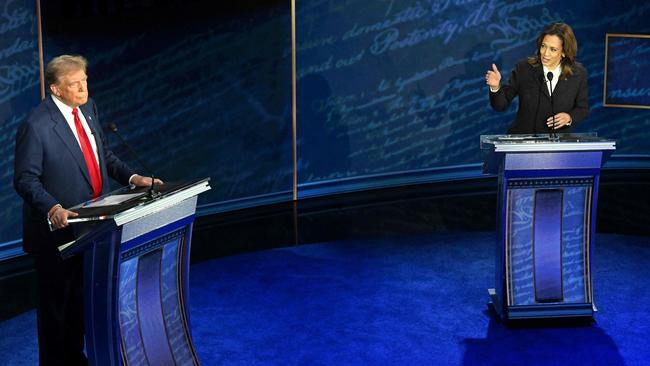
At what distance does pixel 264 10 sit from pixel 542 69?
3.02 m

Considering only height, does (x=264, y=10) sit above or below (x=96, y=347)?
above

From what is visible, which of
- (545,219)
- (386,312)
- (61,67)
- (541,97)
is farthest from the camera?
(386,312)

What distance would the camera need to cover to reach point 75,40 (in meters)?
6.11

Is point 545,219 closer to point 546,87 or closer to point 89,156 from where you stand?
point 546,87

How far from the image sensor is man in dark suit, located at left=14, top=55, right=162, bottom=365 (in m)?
3.54

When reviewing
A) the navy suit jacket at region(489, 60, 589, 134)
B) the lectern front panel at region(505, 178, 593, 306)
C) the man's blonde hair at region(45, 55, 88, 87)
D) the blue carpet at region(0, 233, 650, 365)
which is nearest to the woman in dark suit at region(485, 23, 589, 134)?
the navy suit jacket at region(489, 60, 589, 134)

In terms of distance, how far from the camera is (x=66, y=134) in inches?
143

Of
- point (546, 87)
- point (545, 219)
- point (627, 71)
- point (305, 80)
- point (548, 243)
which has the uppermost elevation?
point (546, 87)

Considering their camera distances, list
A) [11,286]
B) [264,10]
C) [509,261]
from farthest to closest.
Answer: [264,10]
[11,286]
[509,261]

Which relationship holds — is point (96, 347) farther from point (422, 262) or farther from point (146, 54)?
point (146, 54)

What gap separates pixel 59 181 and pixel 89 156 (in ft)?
0.58

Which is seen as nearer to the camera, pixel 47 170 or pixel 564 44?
pixel 47 170

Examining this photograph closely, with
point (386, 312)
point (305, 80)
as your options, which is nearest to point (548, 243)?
point (386, 312)

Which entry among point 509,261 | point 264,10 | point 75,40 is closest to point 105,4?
point 75,40
